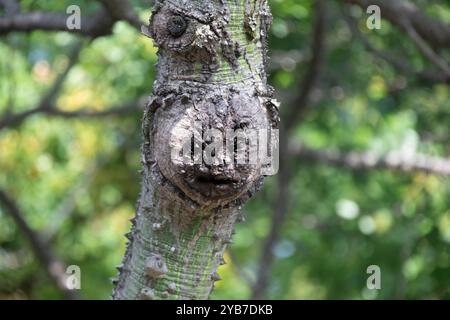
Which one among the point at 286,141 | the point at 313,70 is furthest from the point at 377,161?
the point at 313,70

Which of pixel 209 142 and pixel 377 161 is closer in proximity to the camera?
pixel 209 142

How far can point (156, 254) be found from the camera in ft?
3.96

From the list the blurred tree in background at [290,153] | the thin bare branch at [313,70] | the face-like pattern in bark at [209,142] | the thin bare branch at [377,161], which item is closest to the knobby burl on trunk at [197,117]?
the face-like pattern in bark at [209,142]

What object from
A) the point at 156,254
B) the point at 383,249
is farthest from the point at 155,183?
the point at 383,249

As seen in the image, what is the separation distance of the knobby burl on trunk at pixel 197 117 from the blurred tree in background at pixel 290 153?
0.84m

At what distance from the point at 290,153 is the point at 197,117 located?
8.58ft

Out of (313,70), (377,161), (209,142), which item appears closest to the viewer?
(209,142)

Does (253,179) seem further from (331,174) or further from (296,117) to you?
(331,174)

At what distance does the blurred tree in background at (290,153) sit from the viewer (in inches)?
106

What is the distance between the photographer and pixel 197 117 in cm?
109

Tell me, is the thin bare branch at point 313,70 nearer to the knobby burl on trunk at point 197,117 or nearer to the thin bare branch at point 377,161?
the thin bare branch at point 377,161

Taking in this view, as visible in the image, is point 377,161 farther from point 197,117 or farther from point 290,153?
point 197,117

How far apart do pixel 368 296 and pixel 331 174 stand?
3.85ft

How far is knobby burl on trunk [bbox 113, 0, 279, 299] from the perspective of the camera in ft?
3.60
